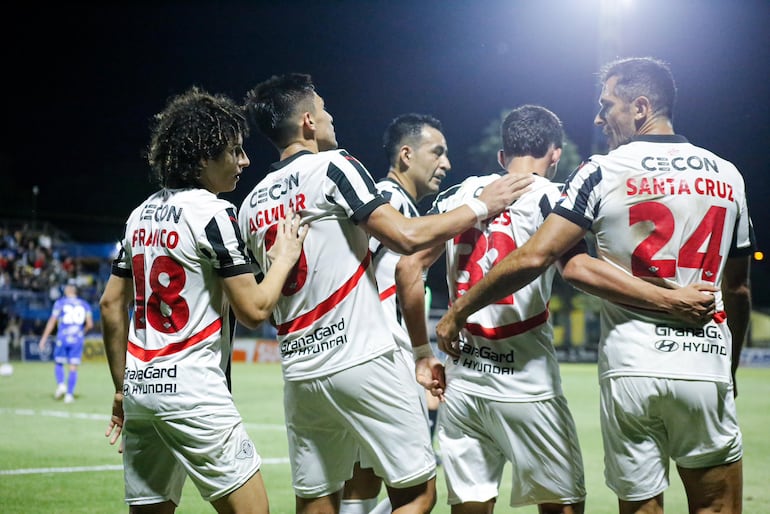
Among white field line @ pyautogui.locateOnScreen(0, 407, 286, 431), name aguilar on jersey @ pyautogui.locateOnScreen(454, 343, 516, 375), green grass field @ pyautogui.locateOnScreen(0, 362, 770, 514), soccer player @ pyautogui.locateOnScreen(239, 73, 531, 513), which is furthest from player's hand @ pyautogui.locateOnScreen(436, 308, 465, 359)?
white field line @ pyautogui.locateOnScreen(0, 407, 286, 431)

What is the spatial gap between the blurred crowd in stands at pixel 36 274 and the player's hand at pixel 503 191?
33325mm

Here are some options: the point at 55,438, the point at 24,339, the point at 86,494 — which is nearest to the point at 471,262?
the point at 86,494

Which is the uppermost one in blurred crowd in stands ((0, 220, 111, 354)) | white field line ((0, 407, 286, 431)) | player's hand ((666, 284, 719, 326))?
blurred crowd in stands ((0, 220, 111, 354))

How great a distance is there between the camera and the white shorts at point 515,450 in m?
4.47

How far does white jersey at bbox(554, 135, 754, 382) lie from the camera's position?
3941mm

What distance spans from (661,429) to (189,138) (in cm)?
258

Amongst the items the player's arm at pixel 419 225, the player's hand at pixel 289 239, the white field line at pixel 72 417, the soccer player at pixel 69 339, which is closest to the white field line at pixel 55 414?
the white field line at pixel 72 417

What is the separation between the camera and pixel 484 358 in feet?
15.1

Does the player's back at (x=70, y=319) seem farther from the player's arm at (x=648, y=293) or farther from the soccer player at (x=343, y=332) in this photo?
the player's arm at (x=648, y=293)

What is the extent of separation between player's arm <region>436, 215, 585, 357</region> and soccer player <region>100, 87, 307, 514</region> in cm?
93

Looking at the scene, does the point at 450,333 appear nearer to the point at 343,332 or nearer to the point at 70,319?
the point at 343,332

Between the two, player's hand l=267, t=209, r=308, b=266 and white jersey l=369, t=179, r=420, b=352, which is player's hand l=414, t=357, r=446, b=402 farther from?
player's hand l=267, t=209, r=308, b=266

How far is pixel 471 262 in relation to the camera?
477cm

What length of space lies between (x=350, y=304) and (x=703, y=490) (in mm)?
1844
